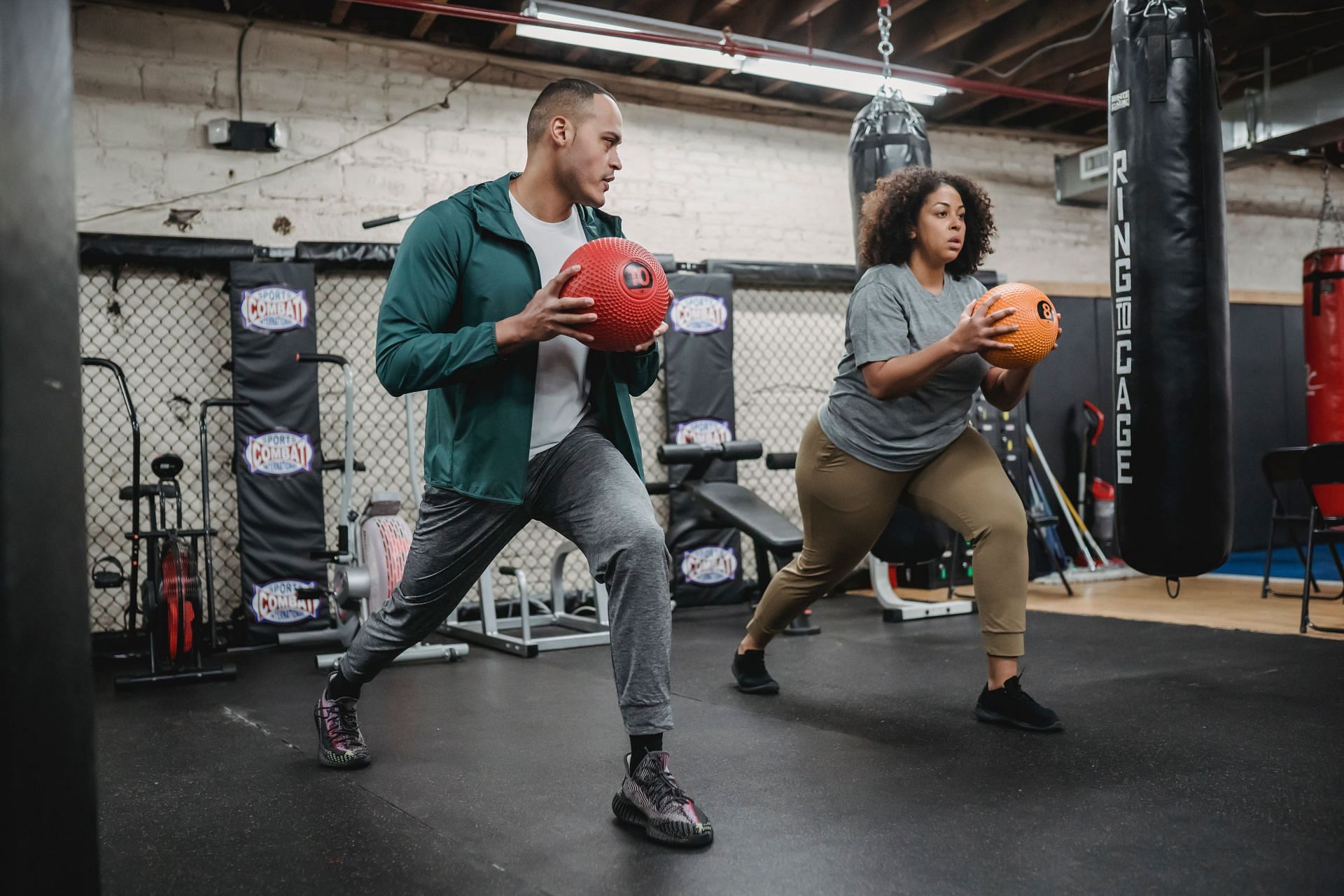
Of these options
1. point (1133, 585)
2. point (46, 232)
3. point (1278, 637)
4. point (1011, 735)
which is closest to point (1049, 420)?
point (1133, 585)

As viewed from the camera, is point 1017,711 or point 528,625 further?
point 528,625

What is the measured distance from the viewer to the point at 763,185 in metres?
7.09

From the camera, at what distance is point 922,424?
290 centimetres

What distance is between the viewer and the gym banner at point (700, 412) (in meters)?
6.28

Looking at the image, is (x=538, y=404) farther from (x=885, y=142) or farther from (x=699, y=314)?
(x=699, y=314)

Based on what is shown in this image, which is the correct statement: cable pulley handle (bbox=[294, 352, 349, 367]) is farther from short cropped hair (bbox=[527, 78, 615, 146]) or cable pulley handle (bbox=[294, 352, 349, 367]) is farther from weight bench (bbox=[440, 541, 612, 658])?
short cropped hair (bbox=[527, 78, 615, 146])

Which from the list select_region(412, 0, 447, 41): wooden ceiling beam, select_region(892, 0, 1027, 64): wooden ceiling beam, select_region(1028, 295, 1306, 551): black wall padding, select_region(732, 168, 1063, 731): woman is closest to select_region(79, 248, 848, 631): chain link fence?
select_region(412, 0, 447, 41): wooden ceiling beam

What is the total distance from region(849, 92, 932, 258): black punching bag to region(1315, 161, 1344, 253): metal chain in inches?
208

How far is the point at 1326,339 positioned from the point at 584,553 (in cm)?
587

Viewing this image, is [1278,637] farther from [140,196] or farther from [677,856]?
[140,196]

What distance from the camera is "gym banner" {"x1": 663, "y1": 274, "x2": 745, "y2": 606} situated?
628cm

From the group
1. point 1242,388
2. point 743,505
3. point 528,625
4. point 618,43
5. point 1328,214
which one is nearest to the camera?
point 528,625

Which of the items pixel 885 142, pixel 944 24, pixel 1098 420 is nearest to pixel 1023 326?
pixel 885 142

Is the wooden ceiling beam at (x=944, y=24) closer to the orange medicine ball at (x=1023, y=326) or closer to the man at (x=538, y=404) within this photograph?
the orange medicine ball at (x=1023, y=326)
